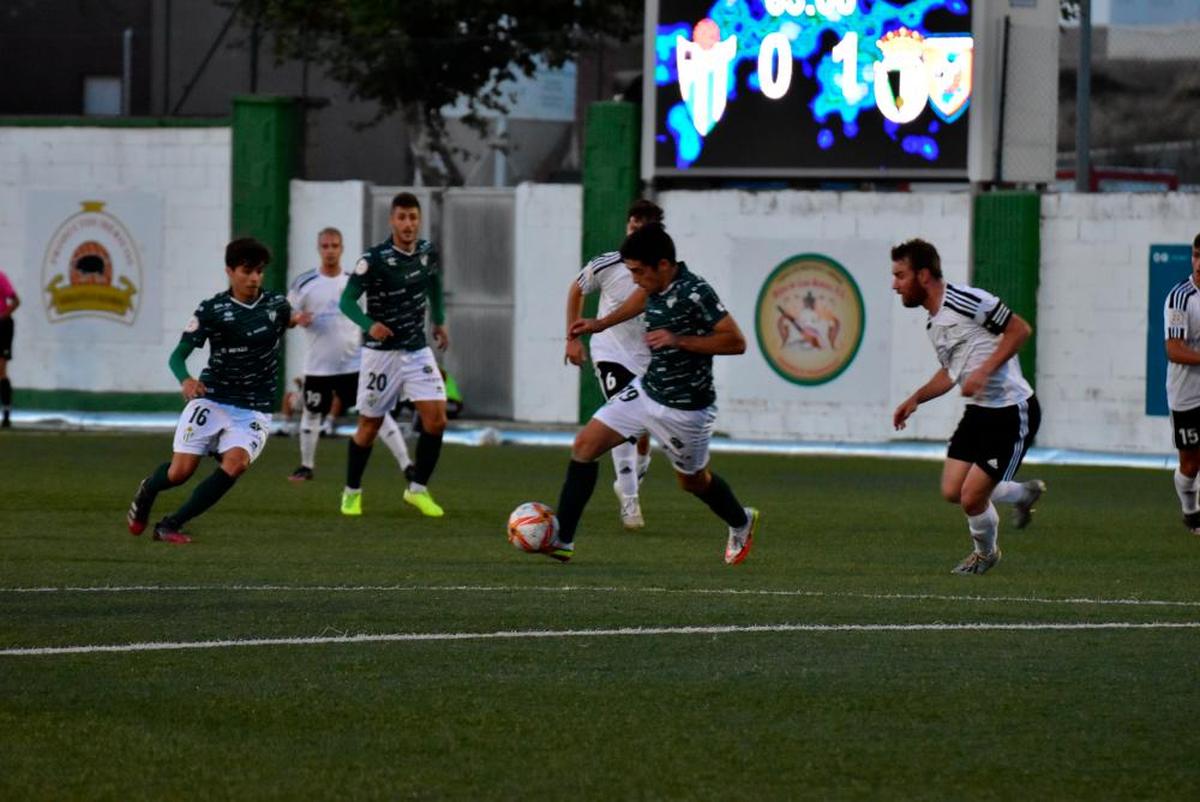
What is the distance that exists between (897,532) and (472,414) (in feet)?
Answer: 41.0

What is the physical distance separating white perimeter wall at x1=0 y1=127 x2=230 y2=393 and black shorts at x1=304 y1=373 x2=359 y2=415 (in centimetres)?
826

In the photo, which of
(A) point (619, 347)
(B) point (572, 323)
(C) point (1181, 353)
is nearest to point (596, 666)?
(B) point (572, 323)

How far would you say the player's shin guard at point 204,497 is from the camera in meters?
13.3

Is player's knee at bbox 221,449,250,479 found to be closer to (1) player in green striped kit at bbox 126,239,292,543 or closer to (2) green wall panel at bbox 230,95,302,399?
(1) player in green striped kit at bbox 126,239,292,543

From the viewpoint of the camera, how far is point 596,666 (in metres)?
8.38

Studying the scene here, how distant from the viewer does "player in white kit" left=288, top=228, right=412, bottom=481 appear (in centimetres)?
1877

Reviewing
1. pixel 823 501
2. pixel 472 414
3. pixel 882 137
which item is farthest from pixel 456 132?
pixel 823 501

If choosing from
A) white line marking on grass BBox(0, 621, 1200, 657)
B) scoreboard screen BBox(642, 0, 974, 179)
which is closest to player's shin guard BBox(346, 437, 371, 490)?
white line marking on grass BBox(0, 621, 1200, 657)

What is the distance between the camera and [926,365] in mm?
24219

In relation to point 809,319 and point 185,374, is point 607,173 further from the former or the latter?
point 185,374

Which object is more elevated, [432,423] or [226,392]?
[226,392]

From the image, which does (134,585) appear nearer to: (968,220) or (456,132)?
(968,220)

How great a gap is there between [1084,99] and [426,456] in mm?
10865

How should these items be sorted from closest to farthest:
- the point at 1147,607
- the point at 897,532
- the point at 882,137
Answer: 1. the point at 1147,607
2. the point at 897,532
3. the point at 882,137
